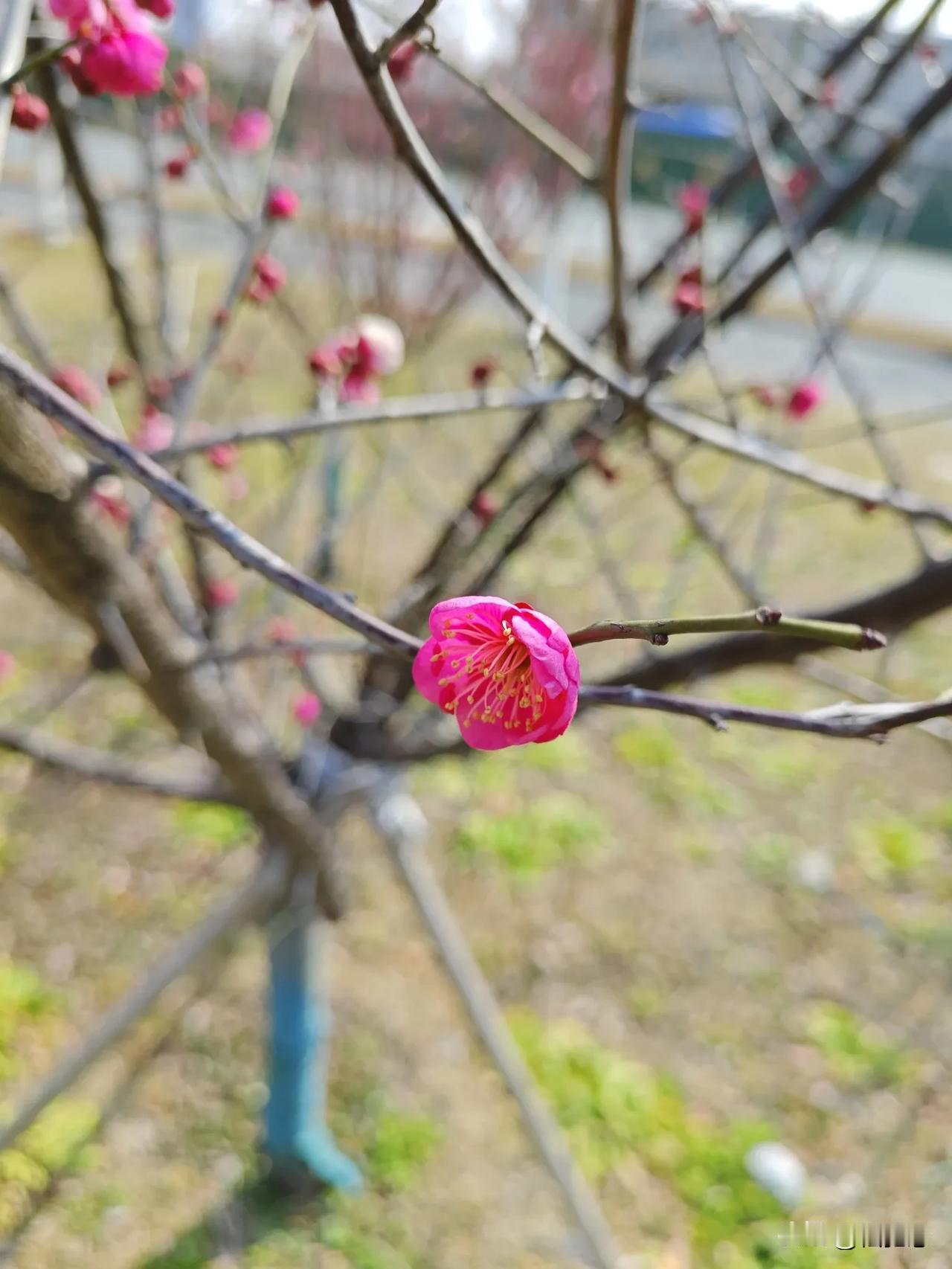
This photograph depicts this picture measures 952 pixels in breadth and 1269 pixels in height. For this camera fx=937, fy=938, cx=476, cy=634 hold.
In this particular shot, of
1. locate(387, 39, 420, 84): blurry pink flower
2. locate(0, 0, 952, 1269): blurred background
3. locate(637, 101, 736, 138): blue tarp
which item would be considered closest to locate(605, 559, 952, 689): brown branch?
locate(0, 0, 952, 1269): blurred background

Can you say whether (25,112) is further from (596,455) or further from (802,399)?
(802,399)

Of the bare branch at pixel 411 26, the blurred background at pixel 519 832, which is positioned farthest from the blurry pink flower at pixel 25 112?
the bare branch at pixel 411 26

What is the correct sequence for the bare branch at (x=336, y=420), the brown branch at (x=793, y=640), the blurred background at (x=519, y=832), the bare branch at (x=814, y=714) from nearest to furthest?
the bare branch at (x=814, y=714), the bare branch at (x=336, y=420), the brown branch at (x=793, y=640), the blurred background at (x=519, y=832)

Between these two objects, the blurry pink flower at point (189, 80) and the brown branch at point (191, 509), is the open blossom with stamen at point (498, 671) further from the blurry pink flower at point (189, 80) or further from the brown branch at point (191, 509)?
the blurry pink flower at point (189, 80)

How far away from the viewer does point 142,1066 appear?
2.11 meters

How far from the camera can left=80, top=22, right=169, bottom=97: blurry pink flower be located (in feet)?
2.32

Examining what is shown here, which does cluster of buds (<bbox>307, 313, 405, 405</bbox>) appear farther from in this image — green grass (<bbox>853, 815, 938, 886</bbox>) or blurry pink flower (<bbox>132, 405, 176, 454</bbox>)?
green grass (<bbox>853, 815, 938, 886</bbox>)

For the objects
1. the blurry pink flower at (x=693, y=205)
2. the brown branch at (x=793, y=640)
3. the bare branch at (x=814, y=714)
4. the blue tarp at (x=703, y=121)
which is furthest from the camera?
the blue tarp at (x=703, y=121)

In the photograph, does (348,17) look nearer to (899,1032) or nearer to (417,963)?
(417,963)

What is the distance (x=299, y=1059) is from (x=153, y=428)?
1194 millimetres

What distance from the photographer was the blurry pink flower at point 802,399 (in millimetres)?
1369

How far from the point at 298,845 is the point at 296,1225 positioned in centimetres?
92

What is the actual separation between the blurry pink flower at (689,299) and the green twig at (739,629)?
2.22 ft

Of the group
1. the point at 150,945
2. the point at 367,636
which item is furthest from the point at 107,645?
the point at 150,945
